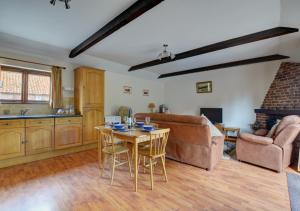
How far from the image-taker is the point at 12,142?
308cm

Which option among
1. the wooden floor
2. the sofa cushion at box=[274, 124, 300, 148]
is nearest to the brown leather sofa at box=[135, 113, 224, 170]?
the wooden floor

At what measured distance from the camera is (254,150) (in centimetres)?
313

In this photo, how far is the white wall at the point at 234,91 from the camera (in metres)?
4.84

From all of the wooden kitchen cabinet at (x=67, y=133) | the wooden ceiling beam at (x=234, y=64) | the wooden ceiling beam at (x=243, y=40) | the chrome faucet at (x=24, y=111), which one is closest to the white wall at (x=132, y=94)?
the wooden ceiling beam at (x=234, y=64)

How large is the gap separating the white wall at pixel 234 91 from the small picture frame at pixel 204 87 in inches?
4.7

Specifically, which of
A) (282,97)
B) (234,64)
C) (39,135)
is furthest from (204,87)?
(39,135)

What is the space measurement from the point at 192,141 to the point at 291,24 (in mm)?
2545

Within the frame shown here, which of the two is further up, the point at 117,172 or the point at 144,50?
the point at 144,50

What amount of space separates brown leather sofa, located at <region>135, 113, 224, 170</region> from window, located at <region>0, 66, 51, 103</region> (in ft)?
9.53

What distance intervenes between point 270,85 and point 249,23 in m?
2.80

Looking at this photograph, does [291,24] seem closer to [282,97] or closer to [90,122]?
[282,97]

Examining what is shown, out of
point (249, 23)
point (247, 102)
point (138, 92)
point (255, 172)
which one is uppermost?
point (249, 23)

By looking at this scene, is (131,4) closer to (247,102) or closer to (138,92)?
(138,92)

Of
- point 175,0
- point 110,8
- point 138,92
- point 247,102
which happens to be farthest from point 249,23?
point 138,92
